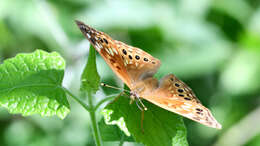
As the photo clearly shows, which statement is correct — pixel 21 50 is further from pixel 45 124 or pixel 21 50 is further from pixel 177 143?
pixel 177 143

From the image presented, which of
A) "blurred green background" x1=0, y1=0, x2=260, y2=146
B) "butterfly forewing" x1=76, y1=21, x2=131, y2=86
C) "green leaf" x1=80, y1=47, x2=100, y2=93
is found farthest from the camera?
"blurred green background" x1=0, y1=0, x2=260, y2=146

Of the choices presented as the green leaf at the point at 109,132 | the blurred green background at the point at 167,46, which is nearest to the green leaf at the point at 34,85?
the green leaf at the point at 109,132

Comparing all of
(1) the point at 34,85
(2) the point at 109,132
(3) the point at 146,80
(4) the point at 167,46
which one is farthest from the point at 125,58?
(4) the point at 167,46

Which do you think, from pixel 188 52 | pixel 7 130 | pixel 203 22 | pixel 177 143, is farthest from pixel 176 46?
pixel 177 143

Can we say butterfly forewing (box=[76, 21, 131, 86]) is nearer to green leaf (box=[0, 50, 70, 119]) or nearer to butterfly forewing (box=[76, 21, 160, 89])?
butterfly forewing (box=[76, 21, 160, 89])

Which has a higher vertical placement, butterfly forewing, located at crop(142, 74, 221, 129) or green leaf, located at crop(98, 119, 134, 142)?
butterfly forewing, located at crop(142, 74, 221, 129)

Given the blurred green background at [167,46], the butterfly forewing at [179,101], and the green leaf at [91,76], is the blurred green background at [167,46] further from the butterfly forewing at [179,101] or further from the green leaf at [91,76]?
the green leaf at [91,76]

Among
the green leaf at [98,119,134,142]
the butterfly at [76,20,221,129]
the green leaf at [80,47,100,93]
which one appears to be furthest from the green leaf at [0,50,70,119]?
the green leaf at [98,119,134,142]
